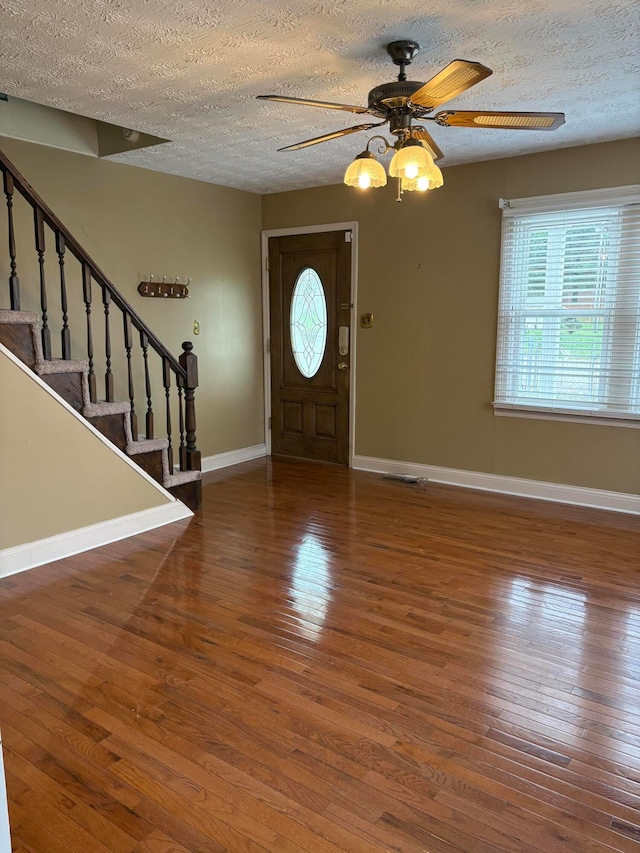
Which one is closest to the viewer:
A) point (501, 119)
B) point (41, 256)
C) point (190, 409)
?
point (501, 119)

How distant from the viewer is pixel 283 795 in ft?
6.18

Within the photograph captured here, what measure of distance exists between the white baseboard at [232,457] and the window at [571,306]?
2525mm

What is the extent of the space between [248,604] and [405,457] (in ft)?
9.16

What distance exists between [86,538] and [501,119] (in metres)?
3.23

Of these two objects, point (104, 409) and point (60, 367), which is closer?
point (60, 367)

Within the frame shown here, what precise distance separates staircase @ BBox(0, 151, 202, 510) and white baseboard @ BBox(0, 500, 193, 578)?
159 mm

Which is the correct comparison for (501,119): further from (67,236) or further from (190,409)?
(190,409)

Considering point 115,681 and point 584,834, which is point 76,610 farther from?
point 584,834

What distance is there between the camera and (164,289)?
5234 millimetres

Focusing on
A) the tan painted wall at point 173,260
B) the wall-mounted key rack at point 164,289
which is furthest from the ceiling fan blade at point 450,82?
the wall-mounted key rack at point 164,289

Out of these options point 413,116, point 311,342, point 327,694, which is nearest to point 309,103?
point 413,116

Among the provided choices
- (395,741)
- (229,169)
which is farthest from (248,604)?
(229,169)

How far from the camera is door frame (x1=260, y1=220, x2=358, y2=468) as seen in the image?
5664 mm

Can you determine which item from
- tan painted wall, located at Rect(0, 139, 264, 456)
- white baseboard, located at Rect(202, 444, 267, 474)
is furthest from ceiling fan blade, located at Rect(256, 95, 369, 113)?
white baseboard, located at Rect(202, 444, 267, 474)
